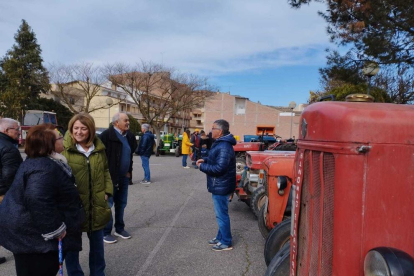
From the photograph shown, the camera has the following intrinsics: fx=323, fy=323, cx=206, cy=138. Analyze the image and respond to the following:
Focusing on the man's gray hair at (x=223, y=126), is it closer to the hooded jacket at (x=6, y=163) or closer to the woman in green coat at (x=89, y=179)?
the woman in green coat at (x=89, y=179)

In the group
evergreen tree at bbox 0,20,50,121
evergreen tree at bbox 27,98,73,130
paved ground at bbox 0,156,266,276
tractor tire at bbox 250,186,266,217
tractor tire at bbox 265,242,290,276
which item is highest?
evergreen tree at bbox 0,20,50,121

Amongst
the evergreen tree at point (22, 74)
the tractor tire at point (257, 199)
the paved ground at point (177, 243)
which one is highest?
the evergreen tree at point (22, 74)

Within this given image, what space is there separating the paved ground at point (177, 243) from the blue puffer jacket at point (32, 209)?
1.59 meters

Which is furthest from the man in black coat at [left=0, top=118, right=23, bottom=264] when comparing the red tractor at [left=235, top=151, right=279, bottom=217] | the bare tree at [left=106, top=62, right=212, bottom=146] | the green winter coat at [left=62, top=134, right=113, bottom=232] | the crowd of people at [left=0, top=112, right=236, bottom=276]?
the bare tree at [left=106, top=62, right=212, bottom=146]

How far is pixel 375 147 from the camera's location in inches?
62.9

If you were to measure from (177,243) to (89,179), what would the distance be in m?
2.06

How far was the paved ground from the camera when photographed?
3.78 metres

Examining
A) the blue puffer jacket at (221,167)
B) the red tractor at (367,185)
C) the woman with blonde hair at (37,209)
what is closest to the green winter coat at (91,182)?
the woman with blonde hair at (37,209)

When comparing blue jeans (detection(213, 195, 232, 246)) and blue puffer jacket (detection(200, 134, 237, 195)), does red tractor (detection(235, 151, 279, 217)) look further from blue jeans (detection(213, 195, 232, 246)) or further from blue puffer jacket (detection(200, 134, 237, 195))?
blue puffer jacket (detection(200, 134, 237, 195))

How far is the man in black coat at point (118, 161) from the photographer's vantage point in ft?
13.9

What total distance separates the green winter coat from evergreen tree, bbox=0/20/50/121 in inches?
1190

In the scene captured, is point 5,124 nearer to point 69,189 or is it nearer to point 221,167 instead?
point 69,189

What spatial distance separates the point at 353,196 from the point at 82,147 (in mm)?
2419

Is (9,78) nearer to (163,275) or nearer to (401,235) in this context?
(163,275)
